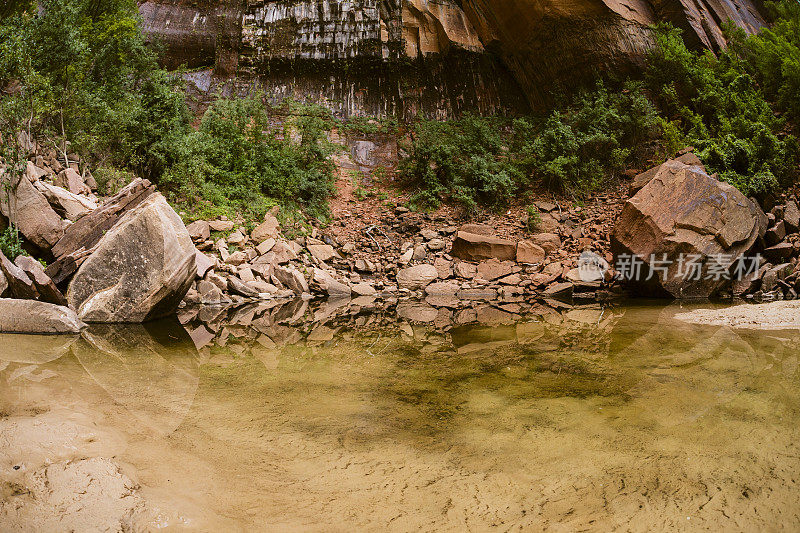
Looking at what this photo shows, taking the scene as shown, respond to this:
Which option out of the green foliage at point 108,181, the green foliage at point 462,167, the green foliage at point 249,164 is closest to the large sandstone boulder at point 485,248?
the green foliage at point 462,167

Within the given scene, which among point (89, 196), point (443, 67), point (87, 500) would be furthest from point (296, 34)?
point (87, 500)

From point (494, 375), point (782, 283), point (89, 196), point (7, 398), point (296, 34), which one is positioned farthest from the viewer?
point (296, 34)

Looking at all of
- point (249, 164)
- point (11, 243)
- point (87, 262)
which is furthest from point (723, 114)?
point (11, 243)

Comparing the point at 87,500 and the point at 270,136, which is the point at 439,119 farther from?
the point at 87,500

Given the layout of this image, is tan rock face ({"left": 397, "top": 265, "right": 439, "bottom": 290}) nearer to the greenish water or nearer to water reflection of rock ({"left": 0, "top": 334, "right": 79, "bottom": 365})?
the greenish water

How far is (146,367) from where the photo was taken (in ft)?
14.4

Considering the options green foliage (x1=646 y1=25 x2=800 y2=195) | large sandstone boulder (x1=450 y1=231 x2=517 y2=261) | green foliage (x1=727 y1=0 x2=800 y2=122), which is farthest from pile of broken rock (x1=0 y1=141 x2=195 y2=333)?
green foliage (x1=727 y1=0 x2=800 y2=122)

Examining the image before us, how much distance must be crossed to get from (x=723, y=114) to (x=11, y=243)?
14.9m

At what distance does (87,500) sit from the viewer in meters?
1.88

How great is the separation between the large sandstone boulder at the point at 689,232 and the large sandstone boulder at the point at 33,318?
988 centimetres

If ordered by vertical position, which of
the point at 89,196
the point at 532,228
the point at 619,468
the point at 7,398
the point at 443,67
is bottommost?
the point at 532,228

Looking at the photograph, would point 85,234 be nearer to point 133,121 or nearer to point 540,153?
point 133,121

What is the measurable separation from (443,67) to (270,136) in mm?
7492

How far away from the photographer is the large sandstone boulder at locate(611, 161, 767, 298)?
8.67 m
